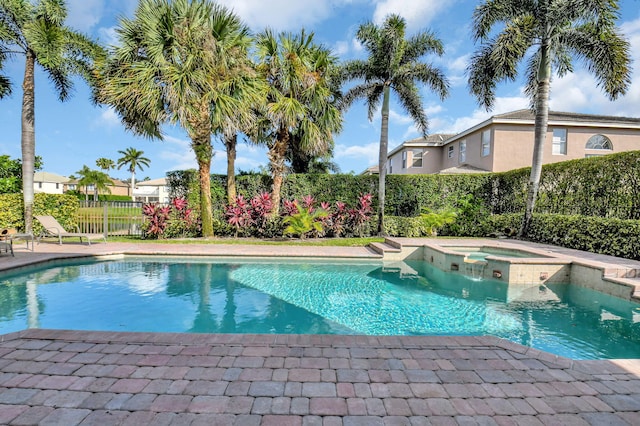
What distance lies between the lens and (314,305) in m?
6.24

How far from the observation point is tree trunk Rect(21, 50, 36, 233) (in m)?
12.3

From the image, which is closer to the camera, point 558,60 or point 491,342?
point 491,342

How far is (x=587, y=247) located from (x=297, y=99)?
1145 cm

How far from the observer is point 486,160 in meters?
19.8

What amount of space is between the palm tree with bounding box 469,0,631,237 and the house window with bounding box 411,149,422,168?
12.4 meters

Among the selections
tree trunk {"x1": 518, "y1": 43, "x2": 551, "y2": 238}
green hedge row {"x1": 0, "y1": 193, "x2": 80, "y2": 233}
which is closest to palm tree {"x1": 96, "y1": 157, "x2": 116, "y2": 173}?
green hedge row {"x1": 0, "y1": 193, "x2": 80, "y2": 233}

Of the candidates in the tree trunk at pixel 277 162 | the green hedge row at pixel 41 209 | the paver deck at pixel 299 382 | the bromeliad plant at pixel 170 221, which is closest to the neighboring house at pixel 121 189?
the green hedge row at pixel 41 209

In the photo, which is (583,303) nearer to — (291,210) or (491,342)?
(491,342)

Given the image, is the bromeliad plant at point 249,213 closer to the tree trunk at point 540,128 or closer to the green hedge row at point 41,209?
the green hedge row at point 41,209

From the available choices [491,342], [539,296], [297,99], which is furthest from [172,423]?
[297,99]

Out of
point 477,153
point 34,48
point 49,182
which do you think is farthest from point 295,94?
point 49,182

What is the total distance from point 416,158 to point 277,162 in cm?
1556

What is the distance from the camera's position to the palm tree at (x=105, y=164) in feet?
175

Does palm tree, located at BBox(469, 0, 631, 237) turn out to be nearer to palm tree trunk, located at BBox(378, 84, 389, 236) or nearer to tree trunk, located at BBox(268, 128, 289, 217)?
palm tree trunk, located at BBox(378, 84, 389, 236)
